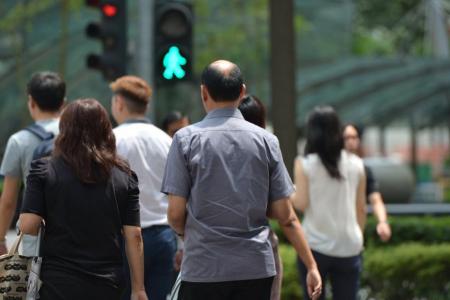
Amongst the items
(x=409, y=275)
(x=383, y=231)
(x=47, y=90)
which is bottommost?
(x=409, y=275)

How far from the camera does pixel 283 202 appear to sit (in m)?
5.50

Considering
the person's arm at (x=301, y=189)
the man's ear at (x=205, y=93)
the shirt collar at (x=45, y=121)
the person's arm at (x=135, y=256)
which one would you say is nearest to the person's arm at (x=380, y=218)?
the person's arm at (x=301, y=189)

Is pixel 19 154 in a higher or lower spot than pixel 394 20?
lower

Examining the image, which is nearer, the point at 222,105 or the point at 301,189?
the point at 222,105

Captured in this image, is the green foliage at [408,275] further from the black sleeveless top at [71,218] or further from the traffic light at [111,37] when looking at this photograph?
the black sleeveless top at [71,218]

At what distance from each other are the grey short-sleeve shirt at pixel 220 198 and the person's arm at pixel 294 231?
0.20 metres

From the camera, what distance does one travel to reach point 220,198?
17.1 feet

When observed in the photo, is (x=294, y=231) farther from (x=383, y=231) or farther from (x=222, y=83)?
(x=383, y=231)

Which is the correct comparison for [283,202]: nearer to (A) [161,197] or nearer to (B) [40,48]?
(A) [161,197]

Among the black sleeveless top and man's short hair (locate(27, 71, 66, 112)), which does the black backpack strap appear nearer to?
man's short hair (locate(27, 71, 66, 112))

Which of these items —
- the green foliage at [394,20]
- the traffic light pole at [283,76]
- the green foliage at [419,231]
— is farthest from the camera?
the green foliage at [394,20]

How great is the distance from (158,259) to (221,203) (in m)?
1.82

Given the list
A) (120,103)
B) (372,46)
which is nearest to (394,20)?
(372,46)

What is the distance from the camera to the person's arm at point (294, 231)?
5516 mm
